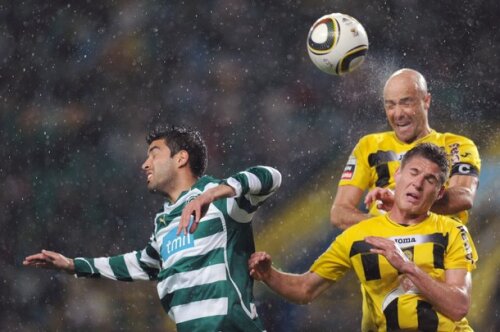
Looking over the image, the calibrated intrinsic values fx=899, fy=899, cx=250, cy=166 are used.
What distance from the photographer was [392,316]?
388 cm

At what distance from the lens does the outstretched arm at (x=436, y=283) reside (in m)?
3.55

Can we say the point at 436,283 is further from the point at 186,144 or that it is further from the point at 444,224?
the point at 186,144

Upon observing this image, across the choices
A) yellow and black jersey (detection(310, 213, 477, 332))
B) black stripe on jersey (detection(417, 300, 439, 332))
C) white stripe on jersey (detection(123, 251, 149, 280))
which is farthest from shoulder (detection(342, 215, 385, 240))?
white stripe on jersey (detection(123, 251, 149, 280))

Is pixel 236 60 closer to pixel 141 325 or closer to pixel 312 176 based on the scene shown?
pixel 312 176

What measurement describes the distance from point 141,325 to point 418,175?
18.4 ft

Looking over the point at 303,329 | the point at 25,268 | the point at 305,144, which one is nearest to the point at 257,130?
the point at 305,144

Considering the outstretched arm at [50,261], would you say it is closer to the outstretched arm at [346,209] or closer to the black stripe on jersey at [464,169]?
the outstretched arm at [346,209]

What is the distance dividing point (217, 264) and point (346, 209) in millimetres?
1044

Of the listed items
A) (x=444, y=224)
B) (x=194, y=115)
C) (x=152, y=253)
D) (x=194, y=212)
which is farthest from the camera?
(x=194, y=115)

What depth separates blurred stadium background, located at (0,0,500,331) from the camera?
8945 millimetres

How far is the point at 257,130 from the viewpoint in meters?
9.08

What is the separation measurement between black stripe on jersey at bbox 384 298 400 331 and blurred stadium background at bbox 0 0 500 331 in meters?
4.95

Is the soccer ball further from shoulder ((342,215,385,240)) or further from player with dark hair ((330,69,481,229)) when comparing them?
shoulder ((342,215,385,240))

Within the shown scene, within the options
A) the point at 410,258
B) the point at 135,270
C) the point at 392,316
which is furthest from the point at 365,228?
the point at 135,270
